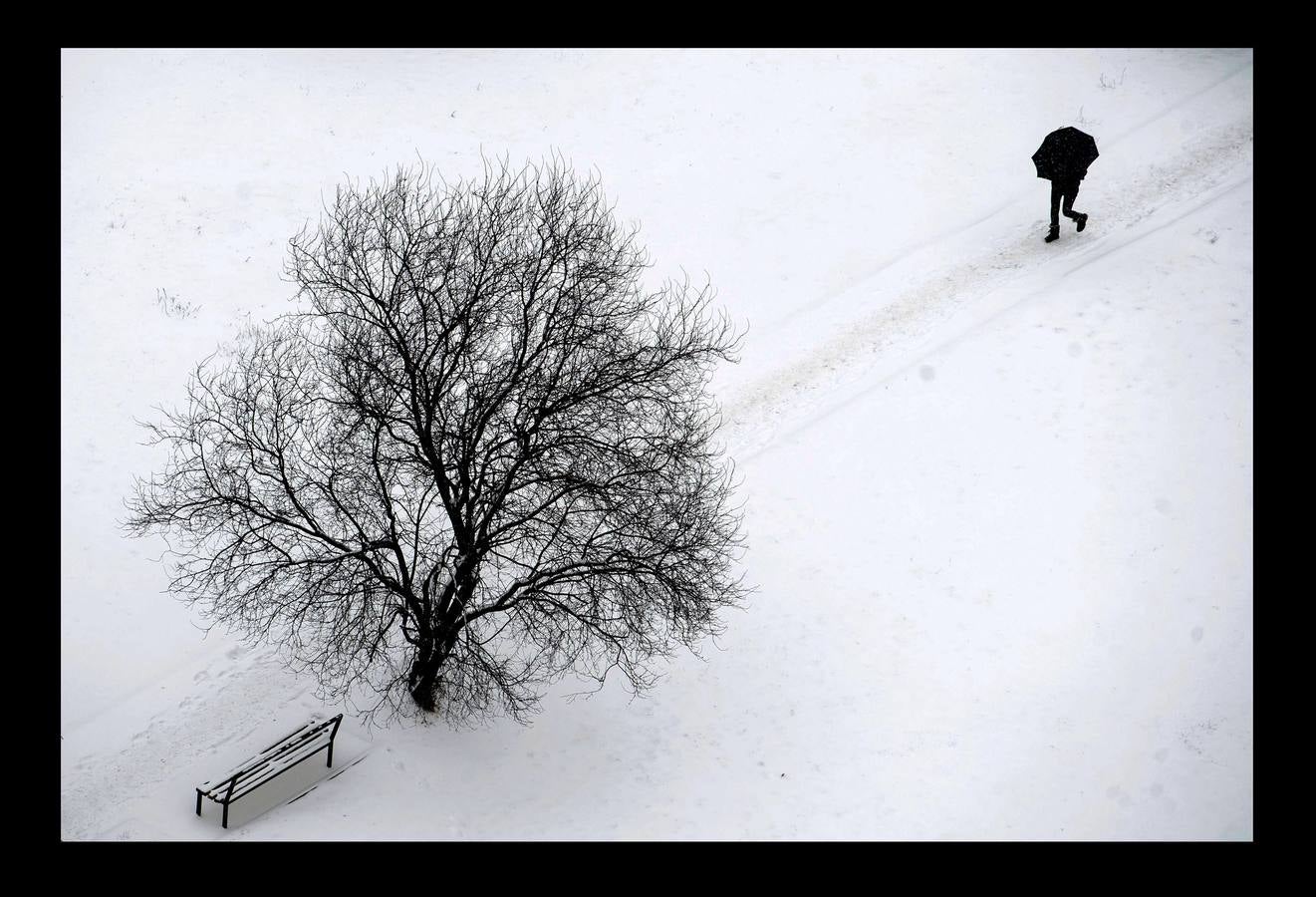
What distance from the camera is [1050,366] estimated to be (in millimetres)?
21438

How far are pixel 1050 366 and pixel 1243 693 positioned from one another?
26.5 feet

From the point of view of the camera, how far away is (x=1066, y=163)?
23641mm

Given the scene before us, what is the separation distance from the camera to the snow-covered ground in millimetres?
14633

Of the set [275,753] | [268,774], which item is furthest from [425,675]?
[268,774]

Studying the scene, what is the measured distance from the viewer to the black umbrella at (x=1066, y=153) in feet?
76.8

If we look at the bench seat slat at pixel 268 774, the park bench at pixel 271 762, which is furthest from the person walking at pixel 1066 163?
the bench seat slat at pixel 268 774

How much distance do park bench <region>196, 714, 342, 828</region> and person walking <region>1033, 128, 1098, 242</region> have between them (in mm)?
19255

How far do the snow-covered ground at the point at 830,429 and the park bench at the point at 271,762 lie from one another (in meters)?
0.40

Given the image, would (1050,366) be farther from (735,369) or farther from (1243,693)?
(1243,693)

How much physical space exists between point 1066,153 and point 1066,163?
223 millimetres

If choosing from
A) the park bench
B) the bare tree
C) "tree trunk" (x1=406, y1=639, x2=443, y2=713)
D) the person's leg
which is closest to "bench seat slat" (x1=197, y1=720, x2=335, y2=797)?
the park bench

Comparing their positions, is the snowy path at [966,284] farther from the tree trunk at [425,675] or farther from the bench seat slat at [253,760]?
the bench seat slat at [253,760]

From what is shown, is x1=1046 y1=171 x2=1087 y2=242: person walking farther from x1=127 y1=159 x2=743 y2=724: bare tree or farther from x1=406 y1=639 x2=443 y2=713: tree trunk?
x1=406 y1=639 x2=443 y2=713: tree trunk

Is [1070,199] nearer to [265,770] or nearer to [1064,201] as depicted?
[1064,201]
